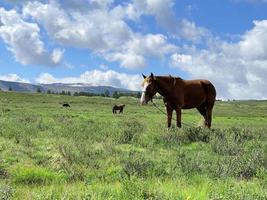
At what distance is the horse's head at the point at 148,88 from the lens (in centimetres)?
1748

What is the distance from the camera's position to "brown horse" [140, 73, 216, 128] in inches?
694

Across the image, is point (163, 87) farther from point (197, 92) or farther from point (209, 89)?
point (209, 89)

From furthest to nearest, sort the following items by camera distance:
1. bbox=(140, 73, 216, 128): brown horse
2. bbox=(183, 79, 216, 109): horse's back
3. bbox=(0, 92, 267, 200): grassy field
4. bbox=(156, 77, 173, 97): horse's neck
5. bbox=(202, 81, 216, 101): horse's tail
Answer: bbox=(202, 81, 216, 101): horse's tail, bbox=(183, 79, 216, 109): horse's back, bbox=(156, 77, 173, 97): horse's neck, bbox=(140, 73, 216, 128): brown horse, bbox=(0, 92, 267, 200): grassy field

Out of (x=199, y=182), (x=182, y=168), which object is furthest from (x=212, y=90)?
(x=199, y=182)

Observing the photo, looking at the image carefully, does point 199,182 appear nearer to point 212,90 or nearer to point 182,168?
point 182,168

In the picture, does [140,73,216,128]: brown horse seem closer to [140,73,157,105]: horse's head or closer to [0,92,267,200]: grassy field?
[140,73,157,105]: horse's head

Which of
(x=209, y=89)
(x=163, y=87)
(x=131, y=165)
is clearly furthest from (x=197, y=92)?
(x=131, y=165)

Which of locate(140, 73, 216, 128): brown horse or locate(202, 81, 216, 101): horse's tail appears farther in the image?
locate(202, 81, 216, 101): horse's tail

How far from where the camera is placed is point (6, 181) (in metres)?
9.14

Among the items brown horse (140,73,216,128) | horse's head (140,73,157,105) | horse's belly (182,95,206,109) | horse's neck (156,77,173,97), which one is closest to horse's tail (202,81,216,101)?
brown horse (140,73,216,128)

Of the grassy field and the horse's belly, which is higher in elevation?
the horse's belly

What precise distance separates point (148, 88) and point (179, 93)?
154 centimetres

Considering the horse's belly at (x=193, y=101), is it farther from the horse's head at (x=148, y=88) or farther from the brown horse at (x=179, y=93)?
the horse's head at (x=148, y=88)

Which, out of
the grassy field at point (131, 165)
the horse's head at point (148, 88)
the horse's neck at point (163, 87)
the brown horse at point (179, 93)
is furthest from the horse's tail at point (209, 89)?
the grassy field at point (131, 165)
